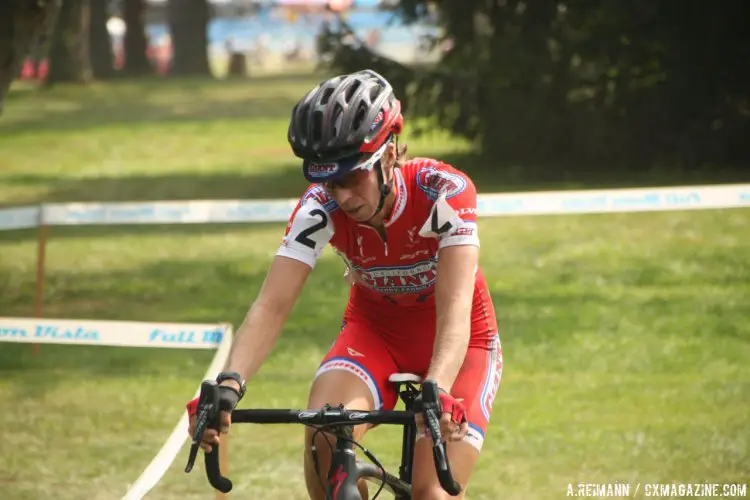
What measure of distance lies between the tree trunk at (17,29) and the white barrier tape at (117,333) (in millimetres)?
5164

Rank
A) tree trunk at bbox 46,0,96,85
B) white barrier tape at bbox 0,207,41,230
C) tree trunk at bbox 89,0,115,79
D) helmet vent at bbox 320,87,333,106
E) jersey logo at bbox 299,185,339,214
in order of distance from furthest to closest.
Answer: tree trunk at bbox 89,0,115,79 → tree trunk at bbox 46,0,96,85 → white barrier tape at bbox 0,207,41,230 → jersey logo at bbox 299,185,339,214 → helmet vent at bbox 320,87,333,106

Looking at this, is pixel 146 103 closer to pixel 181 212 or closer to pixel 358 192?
pixel 181 212

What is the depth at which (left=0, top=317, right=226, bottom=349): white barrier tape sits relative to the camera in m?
7.11

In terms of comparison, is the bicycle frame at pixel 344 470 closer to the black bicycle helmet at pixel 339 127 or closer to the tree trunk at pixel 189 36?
the black bicycle helmet at pixel 339 127

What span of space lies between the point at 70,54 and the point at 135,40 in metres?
9.37

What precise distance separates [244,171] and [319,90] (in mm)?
19822

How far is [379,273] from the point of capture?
17.6 ft

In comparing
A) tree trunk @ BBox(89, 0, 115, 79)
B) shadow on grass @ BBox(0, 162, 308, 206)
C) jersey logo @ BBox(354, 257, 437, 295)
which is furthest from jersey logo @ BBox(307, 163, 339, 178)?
tree trunk @ BBox(89, 0, 115, 79)

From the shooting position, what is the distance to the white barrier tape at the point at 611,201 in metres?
11.7

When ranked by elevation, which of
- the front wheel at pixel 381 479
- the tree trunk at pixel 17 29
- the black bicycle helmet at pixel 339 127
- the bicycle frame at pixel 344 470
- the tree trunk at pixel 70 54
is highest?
the black bicycle helmet at pixel 339 127

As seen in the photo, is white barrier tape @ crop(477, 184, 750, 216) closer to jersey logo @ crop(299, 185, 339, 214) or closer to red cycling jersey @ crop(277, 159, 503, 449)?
red cycling jersey @ crop(277, 159, 503, 449)

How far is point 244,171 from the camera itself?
24.6m

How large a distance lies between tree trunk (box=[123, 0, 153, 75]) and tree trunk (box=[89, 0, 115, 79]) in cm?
174

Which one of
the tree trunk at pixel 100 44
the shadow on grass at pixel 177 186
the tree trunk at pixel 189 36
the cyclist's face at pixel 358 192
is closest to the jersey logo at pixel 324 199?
the cyclist's face at pixel 358 192
